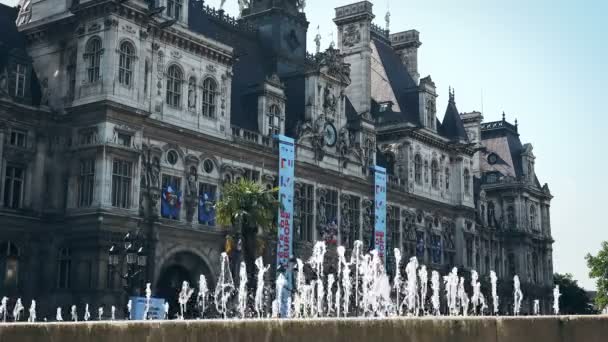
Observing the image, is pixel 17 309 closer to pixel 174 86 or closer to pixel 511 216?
pixel 174 86

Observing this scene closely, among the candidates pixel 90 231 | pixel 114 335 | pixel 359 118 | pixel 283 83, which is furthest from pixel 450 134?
pixel 114 335

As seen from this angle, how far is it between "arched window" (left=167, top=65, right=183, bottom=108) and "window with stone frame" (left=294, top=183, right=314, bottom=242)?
11791 mm

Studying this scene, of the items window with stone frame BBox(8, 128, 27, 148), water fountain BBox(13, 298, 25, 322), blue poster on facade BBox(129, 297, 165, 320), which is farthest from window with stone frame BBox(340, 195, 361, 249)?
water fountain BBox(13, 298, 25, 322)

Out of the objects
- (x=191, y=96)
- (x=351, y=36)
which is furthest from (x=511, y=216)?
(x=191, y=96)

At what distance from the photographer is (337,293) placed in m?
56.8

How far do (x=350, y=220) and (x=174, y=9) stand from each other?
67.8 feet

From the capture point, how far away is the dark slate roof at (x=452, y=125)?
7575cm

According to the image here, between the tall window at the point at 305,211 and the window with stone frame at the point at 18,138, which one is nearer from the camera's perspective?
the window with stone frame at the point at 18,138

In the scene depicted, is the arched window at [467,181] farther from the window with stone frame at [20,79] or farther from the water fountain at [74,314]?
the water fountain at [74,314]

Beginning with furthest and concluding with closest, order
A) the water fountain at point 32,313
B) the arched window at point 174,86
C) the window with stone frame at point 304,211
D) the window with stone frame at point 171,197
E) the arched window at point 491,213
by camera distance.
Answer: the arched window at point 491,213, the window with stone frame at point 304,211, the arched window at point 174,86, the window with stone frame at point 171,197, the water fountain at point 32,313

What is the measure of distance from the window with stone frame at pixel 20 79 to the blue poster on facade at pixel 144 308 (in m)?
13.0

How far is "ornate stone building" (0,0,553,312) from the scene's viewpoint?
4097 centimetres

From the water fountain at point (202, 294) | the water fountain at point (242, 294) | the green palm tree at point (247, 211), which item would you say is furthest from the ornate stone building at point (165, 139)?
the green palm tree at point (247, 211)

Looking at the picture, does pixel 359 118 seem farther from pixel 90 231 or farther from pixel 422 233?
pixel 90 231
